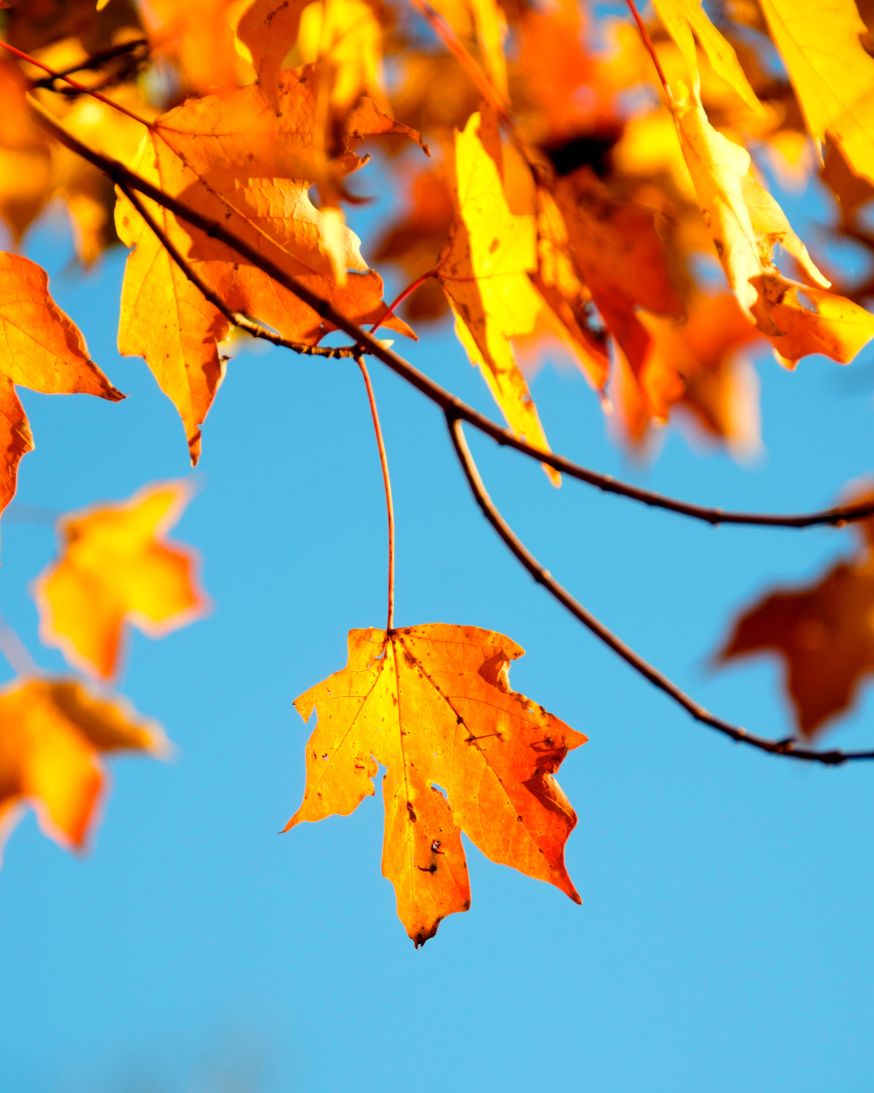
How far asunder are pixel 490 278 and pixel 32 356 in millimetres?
360

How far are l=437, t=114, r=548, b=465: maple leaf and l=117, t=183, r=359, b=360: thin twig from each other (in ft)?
0.43

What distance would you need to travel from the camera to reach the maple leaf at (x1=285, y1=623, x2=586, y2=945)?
877mm

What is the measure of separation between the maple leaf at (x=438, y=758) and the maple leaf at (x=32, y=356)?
12.3 inches

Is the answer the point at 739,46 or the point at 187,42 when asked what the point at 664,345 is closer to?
the point at 187,42

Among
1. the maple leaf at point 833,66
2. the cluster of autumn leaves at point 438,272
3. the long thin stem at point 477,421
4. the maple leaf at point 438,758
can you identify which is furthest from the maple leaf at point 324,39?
the maple leaf at point 438,758

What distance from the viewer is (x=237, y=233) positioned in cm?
83

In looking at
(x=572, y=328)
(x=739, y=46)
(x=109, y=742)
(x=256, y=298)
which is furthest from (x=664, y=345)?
(x=739, y=46)

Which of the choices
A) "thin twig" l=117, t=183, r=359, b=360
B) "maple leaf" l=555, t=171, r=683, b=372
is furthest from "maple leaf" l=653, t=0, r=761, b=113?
"thin twig" l=117, t=183, r=359, b=360

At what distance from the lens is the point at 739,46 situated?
1.63 meters

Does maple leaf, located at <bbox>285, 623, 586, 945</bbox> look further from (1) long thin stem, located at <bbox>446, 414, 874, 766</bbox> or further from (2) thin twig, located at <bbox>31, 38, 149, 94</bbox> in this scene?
(2) thin twig, located at <bbox>31, 38, 149, 94</bbox>

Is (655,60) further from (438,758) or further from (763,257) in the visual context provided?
(438,758)

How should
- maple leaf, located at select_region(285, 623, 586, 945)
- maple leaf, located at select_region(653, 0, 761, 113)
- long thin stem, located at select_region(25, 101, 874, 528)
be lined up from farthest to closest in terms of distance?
maple leaf, located at select_region(285, 623, 586, 945) < maple leaf, located at select_region(653, 0, 761, 113) < long thin stem, located at select_region(25, 101, 874, 528)

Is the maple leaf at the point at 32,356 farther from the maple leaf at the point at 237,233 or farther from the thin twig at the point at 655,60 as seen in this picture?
the thin twig at the point at 655,60

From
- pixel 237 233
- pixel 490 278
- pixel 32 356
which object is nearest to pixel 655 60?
pixel 490 278
